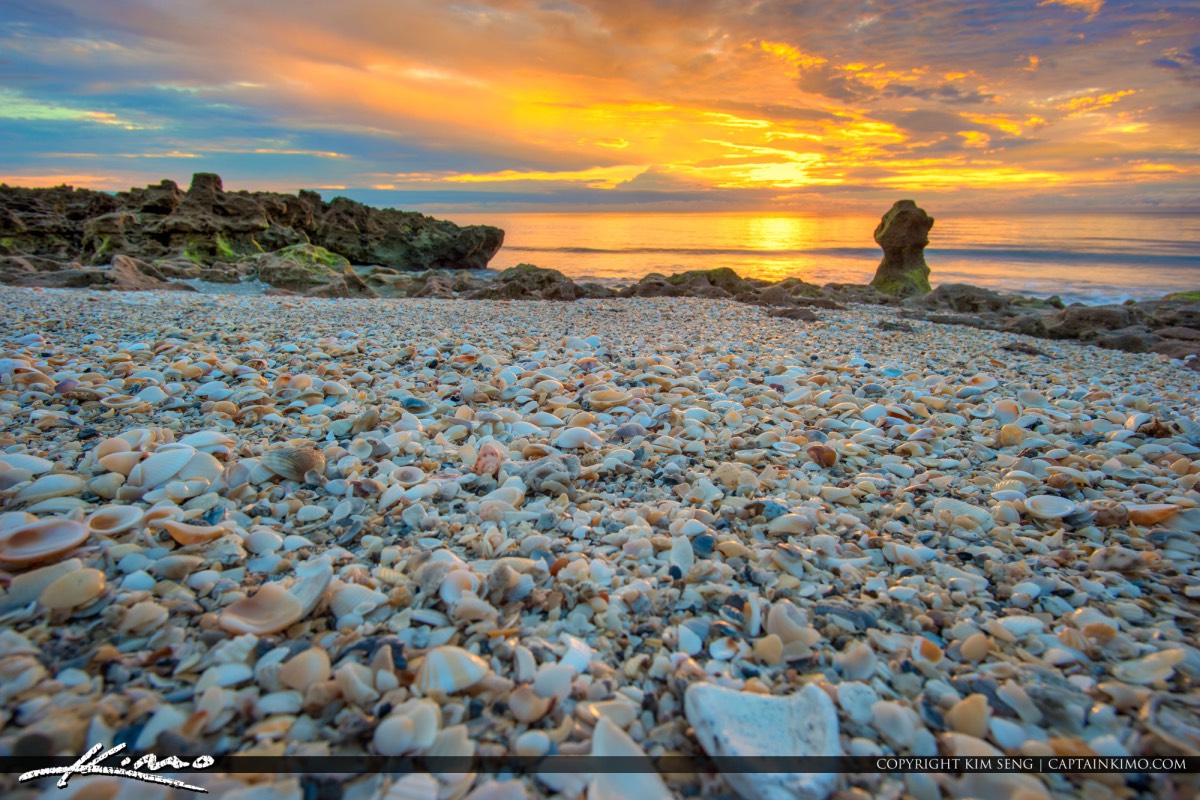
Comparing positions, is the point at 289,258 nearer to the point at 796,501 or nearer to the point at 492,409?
the point at 492,409

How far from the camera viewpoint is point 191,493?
207cm

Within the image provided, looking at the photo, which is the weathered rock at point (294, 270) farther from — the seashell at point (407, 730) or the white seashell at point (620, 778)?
the white seashell at point (620, 778)

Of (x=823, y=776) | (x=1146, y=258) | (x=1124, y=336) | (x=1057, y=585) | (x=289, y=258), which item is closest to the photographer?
(x=823, y=776)

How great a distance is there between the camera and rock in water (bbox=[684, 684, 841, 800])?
1115 mm

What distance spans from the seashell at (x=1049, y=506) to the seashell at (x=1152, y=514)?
18 cm

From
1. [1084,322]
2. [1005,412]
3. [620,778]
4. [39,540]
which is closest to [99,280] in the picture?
[39,540]

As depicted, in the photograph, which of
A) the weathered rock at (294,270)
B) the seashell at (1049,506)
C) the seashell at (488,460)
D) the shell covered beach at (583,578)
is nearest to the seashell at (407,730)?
the shell covered beach at (583,578)

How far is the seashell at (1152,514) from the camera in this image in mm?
2062

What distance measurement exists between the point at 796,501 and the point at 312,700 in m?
1.72

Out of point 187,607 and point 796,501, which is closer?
point 187,607

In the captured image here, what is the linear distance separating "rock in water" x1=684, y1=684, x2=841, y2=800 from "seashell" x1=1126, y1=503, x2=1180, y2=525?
1.61m

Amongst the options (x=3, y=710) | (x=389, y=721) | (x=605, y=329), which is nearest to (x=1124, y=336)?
(x=605, y=329)

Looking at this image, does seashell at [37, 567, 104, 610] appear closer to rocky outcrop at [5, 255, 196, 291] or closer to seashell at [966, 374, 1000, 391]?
seashell at [966, 374, 1000, 391]

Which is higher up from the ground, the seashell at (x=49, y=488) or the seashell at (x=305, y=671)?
the seashell at (x=49, y=488)
